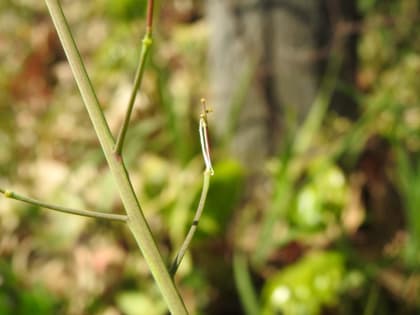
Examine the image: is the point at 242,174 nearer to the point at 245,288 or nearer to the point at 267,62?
the point at 245,288

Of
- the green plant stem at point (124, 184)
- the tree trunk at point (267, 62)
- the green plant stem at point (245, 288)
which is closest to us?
the green plant stem at point (124, 184)

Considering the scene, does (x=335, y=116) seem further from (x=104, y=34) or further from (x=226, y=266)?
(x=104, y=34)

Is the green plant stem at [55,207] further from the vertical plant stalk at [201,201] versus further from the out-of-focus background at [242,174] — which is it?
the out-of-focus background at [242,174]

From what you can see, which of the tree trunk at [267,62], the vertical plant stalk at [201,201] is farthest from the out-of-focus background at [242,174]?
the vertical plant stalk at [201,201]

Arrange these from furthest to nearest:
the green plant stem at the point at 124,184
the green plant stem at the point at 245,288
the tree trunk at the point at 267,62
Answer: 1. the tree trunk at the point at 267,62
2. the green plant stem at the point at 245,288
3. the green plant stem at the point at 124,184

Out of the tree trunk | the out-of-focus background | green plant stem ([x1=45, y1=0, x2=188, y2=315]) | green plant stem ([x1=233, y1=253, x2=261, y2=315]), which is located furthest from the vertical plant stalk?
the tree trunk

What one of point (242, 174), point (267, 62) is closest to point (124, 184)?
point (242, 174)
